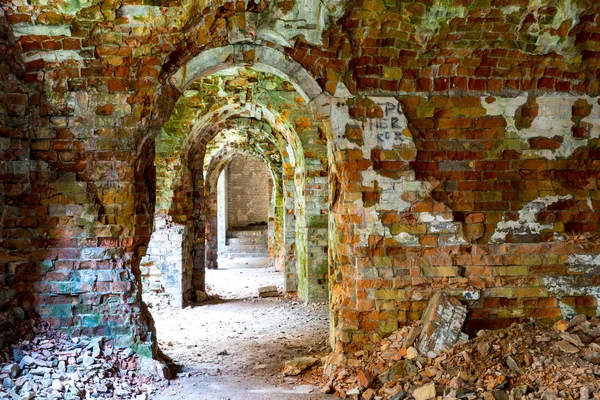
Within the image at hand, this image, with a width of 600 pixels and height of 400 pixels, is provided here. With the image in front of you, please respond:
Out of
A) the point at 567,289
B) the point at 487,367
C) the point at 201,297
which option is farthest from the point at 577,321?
the point at 201,297

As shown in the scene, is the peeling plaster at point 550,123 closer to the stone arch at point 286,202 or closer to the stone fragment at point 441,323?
the stone fragment at point 441,323

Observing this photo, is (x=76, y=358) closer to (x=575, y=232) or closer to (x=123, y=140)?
(x=123, y=140)

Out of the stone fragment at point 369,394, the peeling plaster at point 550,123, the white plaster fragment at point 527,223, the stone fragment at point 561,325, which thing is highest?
the peeling plaster at point 550,123

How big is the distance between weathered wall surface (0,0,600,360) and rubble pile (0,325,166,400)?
157mm

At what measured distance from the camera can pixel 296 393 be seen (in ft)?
14.0

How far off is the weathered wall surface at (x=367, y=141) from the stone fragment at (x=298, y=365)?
22.3 inches

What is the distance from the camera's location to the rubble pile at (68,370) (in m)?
3.88

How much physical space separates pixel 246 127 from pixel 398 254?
6070mm

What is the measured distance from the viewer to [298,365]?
16.1 feet

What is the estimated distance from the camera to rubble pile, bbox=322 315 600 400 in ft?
12.0

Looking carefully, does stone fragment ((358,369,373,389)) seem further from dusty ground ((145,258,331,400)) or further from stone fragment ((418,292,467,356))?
stone fragment ((418,292,467,356))

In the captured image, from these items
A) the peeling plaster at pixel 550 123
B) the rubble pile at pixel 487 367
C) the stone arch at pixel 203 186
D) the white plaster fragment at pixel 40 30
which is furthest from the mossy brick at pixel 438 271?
the stone arch at pixel 203 186

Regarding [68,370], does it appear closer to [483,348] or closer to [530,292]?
Answer: [483,348]

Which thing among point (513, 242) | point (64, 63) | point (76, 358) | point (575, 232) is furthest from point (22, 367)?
point (575, 232)
